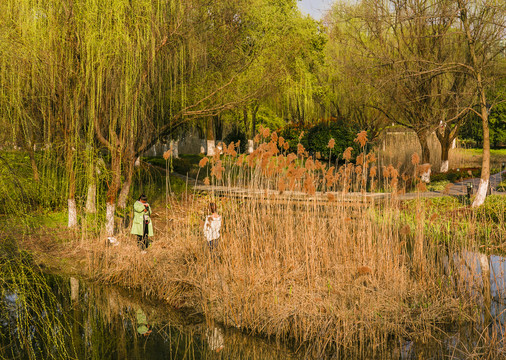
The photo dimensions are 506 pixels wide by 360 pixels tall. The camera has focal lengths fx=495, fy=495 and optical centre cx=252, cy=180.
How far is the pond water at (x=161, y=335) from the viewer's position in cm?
600

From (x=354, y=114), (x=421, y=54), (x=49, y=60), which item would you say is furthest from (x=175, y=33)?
(x=354, y=114)

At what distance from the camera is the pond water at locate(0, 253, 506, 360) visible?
236 inches

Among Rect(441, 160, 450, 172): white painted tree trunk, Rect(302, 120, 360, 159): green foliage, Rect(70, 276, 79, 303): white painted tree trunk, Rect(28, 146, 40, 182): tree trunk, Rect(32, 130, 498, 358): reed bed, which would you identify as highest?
Rect(302, 120, 360, 159): green foliage

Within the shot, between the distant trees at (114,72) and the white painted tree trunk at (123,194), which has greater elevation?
the distant trees at (114,72)

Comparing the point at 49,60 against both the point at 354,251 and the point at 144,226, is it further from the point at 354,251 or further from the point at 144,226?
the point at 354,251

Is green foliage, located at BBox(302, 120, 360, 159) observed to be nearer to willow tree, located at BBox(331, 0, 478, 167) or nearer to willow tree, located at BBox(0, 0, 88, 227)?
Result: willow tree, located at BBox(331, 0, 478, 167)

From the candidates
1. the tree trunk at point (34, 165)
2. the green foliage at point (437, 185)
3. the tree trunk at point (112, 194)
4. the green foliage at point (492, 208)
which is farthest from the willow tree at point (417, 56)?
the tree trunk at point (34, 165)

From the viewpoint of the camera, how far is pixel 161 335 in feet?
22.4

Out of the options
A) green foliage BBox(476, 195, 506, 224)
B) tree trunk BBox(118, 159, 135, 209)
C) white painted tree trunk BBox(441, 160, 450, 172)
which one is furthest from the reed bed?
white painted tree trunk BBox(441, 160, 450, 172)

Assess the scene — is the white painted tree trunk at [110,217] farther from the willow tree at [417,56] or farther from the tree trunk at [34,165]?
the willow tree at [417,56]

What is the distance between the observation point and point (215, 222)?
8180mm

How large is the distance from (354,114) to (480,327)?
25.0 m

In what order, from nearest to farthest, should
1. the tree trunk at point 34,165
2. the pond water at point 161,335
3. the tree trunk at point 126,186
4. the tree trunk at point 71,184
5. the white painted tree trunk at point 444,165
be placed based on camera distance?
the pond water at point 161,335, the tree trunk at point 34,165, the tree trunk at point 71,184, the tree trunk at point 126,186, the white painted tree trunk at point 444,165

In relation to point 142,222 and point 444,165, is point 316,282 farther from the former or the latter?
point 444,165
